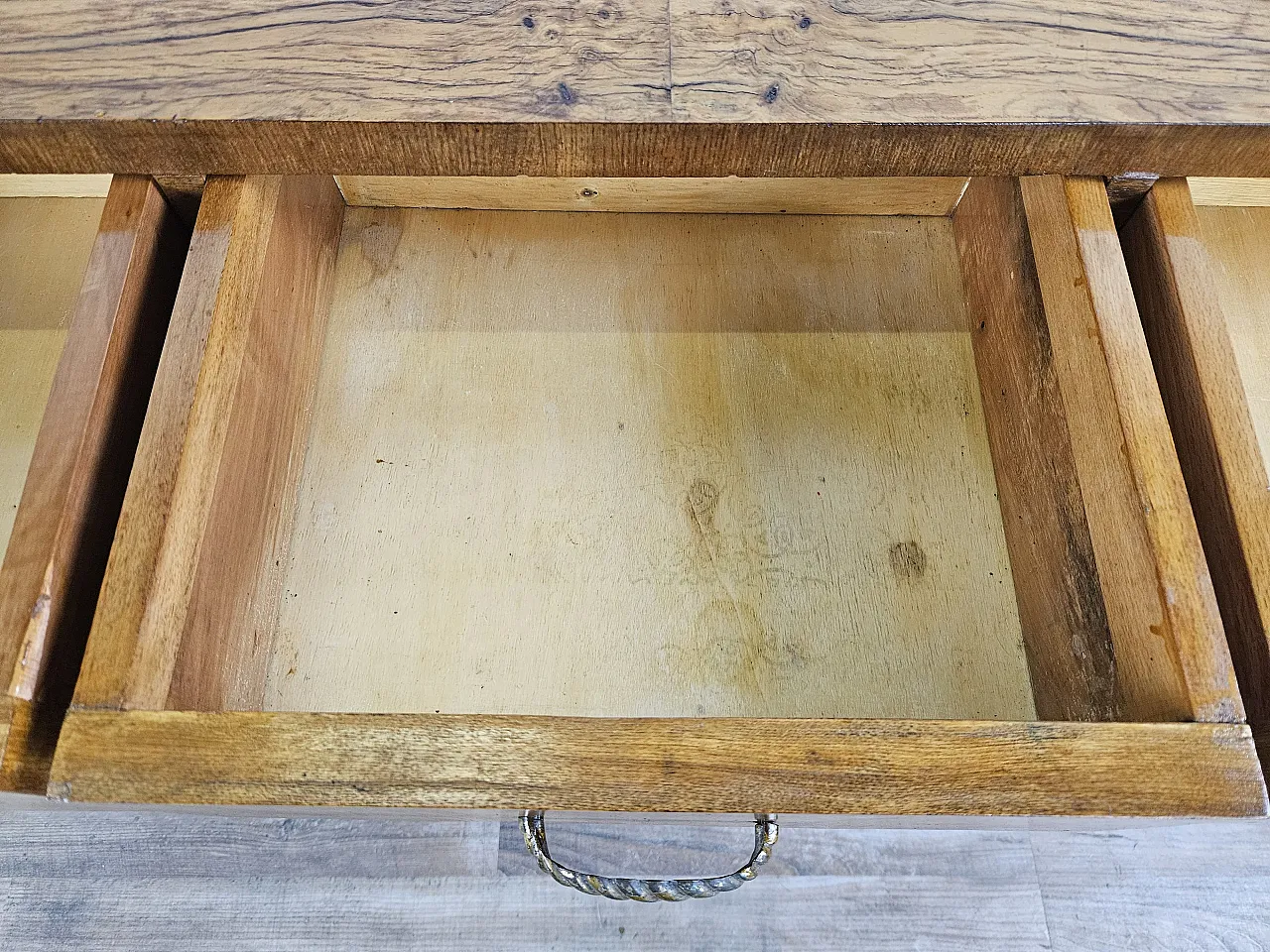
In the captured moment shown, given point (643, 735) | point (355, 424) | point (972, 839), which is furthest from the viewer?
point (972, 839)

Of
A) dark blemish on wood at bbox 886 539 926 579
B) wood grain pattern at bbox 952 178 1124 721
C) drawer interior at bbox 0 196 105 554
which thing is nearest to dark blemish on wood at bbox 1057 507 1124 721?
wood grain pattern at bbox 952 178 1124 721

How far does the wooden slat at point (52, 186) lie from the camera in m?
0.86

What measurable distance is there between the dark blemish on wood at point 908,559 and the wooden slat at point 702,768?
0.22 m

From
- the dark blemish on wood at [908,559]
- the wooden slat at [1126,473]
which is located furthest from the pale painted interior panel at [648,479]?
the wooden slat at [1126,473]

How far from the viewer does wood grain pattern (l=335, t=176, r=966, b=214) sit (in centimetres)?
82

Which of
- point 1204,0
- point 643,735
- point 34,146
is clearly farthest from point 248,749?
point 1204,0

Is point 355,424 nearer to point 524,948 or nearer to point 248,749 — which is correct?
point 248,749

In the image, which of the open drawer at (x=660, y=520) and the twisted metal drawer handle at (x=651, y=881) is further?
the twisted metal drawer handle at (x=651, y=881)

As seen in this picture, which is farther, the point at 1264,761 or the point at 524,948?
the point at 524,948

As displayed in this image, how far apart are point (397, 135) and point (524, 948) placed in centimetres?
67

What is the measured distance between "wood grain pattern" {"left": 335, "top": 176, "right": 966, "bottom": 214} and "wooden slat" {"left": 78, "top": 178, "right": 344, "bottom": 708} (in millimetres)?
107

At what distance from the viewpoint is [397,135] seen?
61 cm

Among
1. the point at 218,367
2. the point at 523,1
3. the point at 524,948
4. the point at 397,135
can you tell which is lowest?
the point at 524,948

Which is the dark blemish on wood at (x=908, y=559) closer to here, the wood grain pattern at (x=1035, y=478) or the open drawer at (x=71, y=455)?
the wood grain pattern at (x=1035, y=478)
